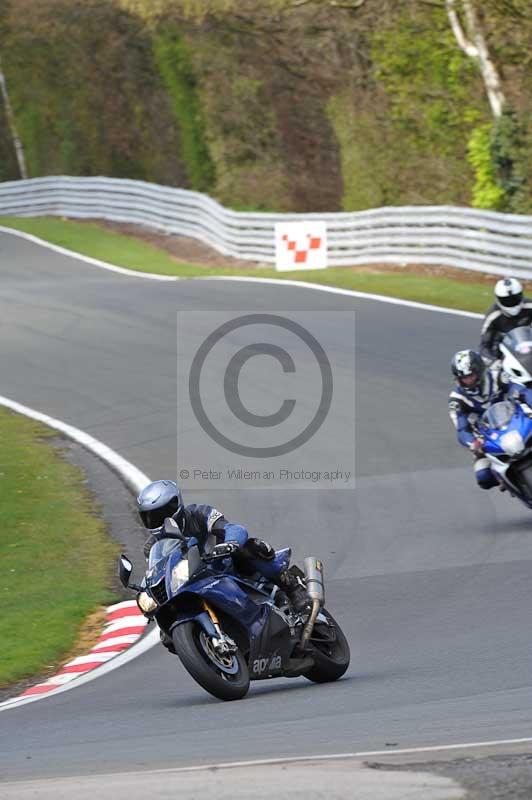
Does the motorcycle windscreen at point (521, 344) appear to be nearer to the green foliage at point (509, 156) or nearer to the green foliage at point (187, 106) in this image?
the green foliage at point (509, 156)

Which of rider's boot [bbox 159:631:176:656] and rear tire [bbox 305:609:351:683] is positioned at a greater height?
rider's boot [bbox 159:631:176:656]

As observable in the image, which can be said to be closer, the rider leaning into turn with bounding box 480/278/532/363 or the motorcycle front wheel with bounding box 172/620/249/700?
the motorcycle front wheel with bounding box 172/620/249/700

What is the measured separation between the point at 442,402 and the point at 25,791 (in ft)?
39.9

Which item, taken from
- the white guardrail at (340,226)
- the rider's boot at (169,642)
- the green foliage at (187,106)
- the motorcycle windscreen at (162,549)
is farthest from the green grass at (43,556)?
the green foliage at (187,106)

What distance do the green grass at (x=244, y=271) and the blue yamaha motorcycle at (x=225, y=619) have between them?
14.6 metres

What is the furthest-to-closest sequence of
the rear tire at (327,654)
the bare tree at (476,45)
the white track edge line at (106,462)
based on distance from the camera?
the bare tree at (476,45) < the white track edge line at (106,462) < the rear tire at (327,654)

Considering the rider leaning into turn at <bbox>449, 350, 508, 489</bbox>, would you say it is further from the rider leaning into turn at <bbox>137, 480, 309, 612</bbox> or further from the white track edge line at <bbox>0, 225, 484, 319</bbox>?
the white track edge line at <bbox>0, 225, 484, 319</bbox>

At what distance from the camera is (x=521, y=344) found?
11.6 meters

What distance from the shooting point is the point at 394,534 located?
1223cm

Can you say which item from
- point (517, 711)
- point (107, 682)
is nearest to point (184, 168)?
point (107, 682)

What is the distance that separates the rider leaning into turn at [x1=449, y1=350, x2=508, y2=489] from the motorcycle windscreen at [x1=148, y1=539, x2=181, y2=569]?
4674mm

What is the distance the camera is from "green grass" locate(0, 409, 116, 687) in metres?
10.1

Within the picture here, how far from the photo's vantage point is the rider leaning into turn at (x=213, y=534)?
303 inches

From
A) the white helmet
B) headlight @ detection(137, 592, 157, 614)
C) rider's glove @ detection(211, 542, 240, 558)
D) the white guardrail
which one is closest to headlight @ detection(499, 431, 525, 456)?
the white helmet
